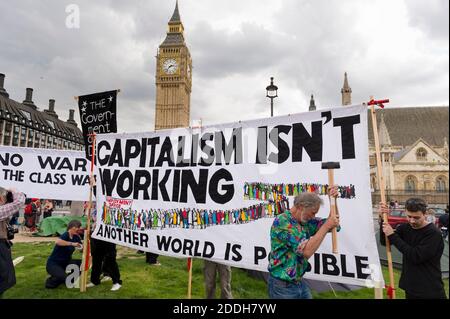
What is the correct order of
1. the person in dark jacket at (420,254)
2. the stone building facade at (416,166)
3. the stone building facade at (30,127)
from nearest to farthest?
the person in dark jacket at (420,254)
the stone building facade at (416,166)
the stone building facade at (30,127)

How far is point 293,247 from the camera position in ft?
8.73

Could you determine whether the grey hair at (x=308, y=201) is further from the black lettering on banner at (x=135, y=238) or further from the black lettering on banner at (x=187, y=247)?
the black lettering on banner at (x=135, y=238)

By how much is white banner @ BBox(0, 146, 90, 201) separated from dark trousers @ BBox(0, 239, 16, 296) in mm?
4888

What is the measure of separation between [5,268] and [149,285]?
9.16ft

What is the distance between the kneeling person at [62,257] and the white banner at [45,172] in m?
3.07

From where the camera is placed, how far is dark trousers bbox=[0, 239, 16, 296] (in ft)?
13.0

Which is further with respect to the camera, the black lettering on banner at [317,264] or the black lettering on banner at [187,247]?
the black lettering on banner at [187,247]

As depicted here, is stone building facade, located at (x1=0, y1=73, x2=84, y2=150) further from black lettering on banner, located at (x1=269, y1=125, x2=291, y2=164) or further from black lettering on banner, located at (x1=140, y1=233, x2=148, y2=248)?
black lettering on banner, located at (x1=269, y1=125, x2=291, y2=164)

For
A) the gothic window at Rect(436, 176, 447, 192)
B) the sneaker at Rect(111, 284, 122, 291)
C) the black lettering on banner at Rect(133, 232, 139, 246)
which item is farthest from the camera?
the gothic window at Rect(436, 176, 447, 192)

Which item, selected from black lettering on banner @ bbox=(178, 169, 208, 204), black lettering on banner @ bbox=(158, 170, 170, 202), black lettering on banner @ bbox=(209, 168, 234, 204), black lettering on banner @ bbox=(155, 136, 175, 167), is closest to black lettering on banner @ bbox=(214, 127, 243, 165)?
black lettering on banner @ bbox=(209, 168, 234, 204)

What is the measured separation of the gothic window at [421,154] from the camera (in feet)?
179

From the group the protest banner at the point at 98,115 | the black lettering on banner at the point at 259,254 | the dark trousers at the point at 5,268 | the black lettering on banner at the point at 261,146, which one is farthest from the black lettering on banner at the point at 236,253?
the protest banner at the point at 98,115

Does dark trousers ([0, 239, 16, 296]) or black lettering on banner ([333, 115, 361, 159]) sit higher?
black lettering on banner ([333, 115, 361, 159])
